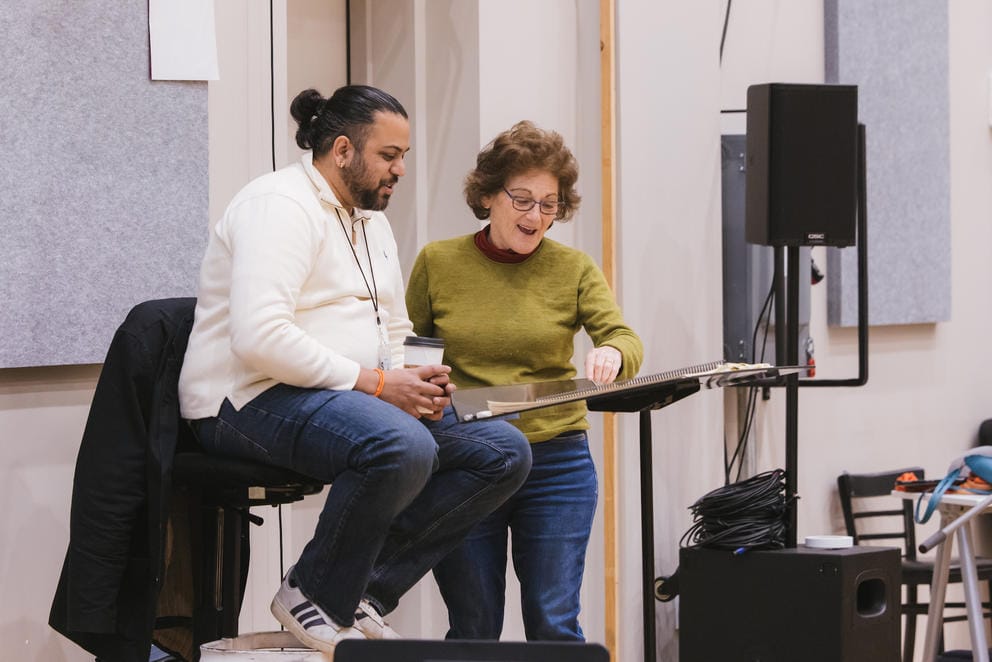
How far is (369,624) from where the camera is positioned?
2.19 meters

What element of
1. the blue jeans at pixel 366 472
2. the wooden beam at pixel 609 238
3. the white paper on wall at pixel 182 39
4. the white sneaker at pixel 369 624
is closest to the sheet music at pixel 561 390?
the blue jeans at pixel 366 472

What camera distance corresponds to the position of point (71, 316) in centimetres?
272

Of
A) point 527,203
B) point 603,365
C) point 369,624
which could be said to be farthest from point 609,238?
point 369,624

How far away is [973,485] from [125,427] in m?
2.35

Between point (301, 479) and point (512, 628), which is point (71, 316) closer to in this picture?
point (301, 479)

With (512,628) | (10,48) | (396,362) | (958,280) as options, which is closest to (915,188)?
(958,280)

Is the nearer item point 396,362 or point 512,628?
point 396,362

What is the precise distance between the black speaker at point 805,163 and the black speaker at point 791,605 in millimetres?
848

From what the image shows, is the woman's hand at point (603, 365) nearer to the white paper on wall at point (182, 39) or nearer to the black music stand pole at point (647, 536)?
the black music stand pole at point (647, 536)

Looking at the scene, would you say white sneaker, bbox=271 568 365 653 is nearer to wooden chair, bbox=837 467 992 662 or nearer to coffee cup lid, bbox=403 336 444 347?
coffee cup lid, bbox=403 336 444 347

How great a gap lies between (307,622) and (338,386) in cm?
39

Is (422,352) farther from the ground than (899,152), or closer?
closer

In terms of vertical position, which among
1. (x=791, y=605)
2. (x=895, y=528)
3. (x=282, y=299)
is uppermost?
(x=282, y=299)

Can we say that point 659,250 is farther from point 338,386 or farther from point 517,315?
point 338,386
